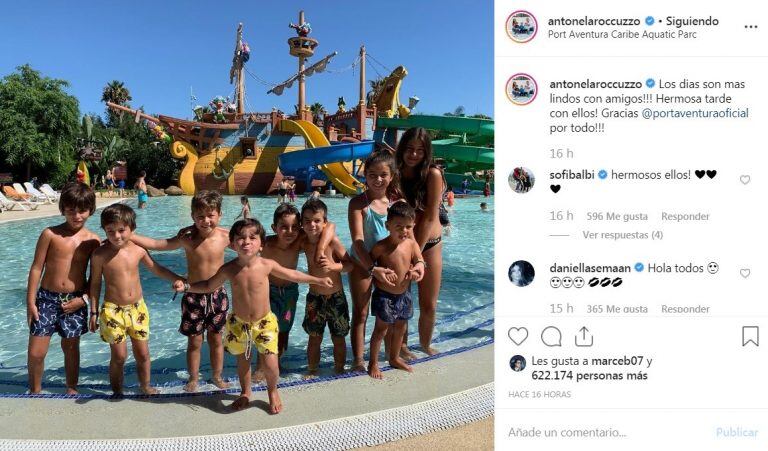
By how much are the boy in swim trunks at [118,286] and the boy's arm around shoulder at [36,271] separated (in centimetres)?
26

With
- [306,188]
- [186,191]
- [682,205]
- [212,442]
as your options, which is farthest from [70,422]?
[186,191]

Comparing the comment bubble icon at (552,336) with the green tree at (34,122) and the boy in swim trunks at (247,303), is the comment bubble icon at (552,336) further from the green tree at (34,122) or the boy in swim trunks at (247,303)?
the green tree at (34,122)

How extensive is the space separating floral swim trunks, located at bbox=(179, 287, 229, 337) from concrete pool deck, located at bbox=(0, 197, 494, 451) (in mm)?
527

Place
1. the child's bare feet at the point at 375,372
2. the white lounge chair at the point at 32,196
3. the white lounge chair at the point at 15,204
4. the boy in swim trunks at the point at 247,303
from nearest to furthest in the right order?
the boy in swim trunks at the point at 247,303, the child's bare feet at the point at 375,372, the white lounge chair at the point at 15,204, the white lounge chair at the point at 32,196

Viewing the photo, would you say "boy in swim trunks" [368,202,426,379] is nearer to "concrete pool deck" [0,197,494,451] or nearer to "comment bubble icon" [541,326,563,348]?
"concrete pool deck" [0,197,494,451]

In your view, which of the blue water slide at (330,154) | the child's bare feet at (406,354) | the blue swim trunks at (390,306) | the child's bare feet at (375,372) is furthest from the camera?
the blue water slide at (330,154)

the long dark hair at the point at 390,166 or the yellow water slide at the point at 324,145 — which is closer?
the long dark hair at the point at 390,166

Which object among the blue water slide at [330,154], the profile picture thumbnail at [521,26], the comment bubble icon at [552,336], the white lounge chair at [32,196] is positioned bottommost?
the comment bubble icon at [552,336]

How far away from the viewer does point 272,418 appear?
2.32 metres

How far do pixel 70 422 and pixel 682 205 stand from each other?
8.63 ft

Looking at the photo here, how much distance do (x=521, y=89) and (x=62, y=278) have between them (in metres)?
2.62

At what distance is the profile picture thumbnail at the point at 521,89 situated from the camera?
61.9 inches

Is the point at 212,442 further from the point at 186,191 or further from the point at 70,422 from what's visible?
the point at 186,191

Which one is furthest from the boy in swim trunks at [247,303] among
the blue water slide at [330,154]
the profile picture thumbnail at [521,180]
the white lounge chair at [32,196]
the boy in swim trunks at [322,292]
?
the blue water slide at [330,154]
